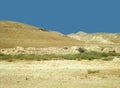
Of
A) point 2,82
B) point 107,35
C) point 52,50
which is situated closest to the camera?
point 2,82

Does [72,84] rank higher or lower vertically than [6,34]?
lower

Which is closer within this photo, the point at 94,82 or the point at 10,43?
the point at 94,82

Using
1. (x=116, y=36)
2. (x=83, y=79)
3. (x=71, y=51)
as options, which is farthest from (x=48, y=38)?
(x=116, y=36)

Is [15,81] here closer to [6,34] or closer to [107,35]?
[6,34]

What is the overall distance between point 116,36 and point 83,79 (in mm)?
171019

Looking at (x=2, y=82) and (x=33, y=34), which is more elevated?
(x=33, y=34)

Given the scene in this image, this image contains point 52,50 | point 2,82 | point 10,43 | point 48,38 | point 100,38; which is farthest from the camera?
point 100,38

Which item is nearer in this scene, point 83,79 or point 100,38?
point 83,79

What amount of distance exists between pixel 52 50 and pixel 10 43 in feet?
61.3

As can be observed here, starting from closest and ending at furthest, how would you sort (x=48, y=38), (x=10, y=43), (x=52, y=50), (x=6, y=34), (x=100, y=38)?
(x=52, y=50)
(x=10, y=43)
(x=6, y=34)
(x=48, y=38)
(x=100, y=38)

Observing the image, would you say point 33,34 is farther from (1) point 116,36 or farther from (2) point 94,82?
(1) point 116,36

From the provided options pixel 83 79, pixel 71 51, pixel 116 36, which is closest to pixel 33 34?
pixel 71 51

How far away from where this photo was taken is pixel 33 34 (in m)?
99.8

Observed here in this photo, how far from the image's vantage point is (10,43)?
77.6 metres
